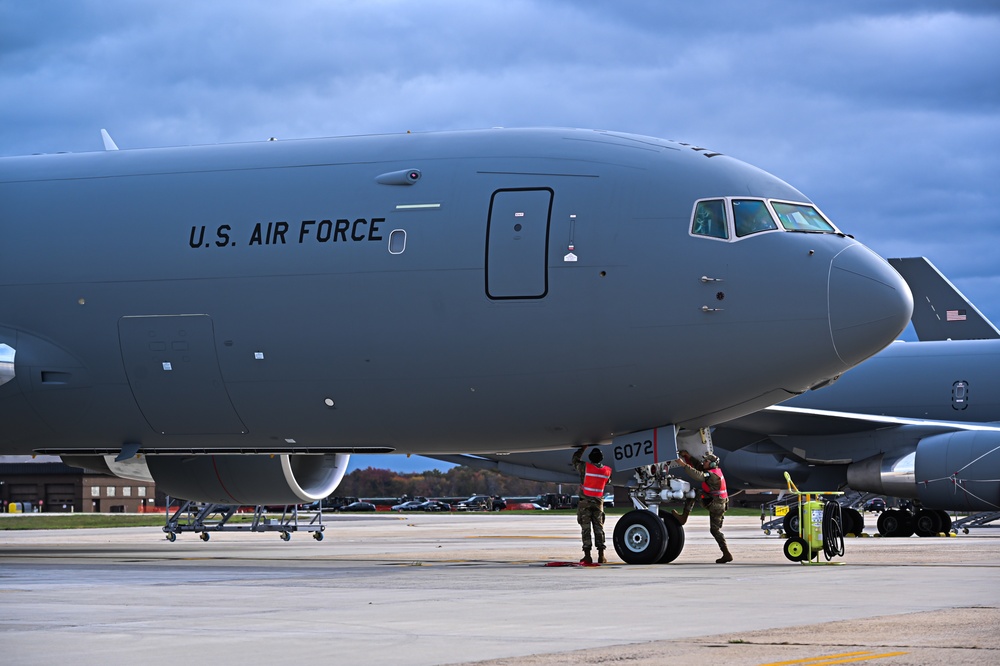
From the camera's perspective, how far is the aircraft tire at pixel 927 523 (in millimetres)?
33406

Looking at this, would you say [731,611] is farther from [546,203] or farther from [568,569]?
[546,203]

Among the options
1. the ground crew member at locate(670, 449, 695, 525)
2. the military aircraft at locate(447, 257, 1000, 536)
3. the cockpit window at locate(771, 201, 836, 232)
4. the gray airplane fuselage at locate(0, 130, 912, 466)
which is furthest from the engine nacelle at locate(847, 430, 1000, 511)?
the cockpit window at locate(771, 201, 836, 232)

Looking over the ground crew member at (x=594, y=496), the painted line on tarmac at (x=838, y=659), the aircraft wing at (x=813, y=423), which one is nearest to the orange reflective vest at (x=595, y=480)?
the ground crew member at (x=594, y=496)

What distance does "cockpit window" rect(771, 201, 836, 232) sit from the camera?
17.2 m

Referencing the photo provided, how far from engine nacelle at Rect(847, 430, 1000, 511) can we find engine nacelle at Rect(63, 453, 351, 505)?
13.4 m

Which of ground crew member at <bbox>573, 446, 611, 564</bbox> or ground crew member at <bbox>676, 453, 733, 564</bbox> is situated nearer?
ground crew member at <bbox>573, 446, 611, 564</bbox>

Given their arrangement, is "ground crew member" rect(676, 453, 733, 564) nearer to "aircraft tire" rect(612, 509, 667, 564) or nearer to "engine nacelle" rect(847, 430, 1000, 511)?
"aircraft tire" rect(612, 509, 667, 564)

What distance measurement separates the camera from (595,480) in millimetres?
18109

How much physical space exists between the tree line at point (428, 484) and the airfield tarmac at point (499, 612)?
121 meters

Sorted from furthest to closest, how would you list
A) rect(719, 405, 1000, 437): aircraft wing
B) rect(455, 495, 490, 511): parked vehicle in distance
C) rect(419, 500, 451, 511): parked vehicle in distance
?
rect(419, 500, 451, 511): parked vehicle in distance
rect(455, 495, 490, 511): parked vehicle in distance
rect(719, 405, 1000, 437): aircraft wing

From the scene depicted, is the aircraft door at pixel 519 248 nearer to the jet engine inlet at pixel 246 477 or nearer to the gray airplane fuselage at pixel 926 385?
the jet engine inlet at pixel 246 477

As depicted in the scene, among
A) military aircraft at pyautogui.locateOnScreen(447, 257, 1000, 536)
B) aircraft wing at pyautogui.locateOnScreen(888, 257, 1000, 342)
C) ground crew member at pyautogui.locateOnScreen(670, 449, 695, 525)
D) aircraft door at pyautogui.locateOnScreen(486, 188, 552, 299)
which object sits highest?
aircraft wing at pyautogui.locateOnScreen(888, 257, 1000, 342)

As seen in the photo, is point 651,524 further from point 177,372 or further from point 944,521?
point 944,521

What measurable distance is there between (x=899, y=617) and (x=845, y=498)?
27411 mm
